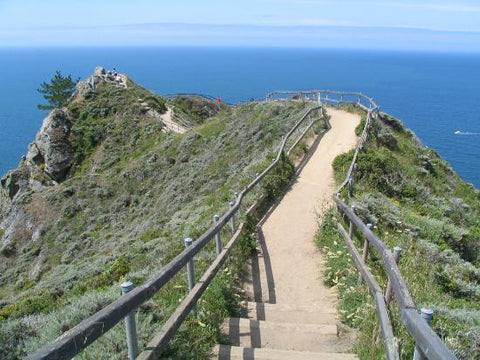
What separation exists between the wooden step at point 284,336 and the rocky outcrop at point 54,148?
1643 inches

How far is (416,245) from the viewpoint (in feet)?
34.2

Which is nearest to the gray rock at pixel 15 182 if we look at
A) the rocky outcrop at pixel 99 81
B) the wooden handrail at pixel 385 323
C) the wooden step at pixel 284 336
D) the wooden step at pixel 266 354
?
the rocky outcrop at pixel 99 81

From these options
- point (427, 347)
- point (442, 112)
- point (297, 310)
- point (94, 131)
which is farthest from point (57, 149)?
point (442, 112)

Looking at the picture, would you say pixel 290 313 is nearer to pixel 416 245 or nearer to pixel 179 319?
pixel 179 319

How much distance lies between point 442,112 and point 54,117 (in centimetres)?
10877

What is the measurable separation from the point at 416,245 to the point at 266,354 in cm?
597

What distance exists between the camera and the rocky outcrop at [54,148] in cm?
4488

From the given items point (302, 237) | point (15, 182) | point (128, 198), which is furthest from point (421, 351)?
point (15, 182)

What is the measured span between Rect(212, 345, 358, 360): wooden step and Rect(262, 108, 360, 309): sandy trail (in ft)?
7.45

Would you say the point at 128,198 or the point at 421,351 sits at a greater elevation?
the point at 128,198

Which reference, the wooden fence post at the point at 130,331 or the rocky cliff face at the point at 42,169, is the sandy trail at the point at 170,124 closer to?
the rocky cliff face at the point at 42,169

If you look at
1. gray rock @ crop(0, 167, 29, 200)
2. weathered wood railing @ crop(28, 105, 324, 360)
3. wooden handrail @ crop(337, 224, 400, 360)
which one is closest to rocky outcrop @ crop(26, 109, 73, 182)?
gray rock @ crop(0, 167, 29, 200)

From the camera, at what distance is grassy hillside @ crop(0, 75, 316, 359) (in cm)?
1512

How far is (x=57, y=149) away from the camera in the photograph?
149 feet
